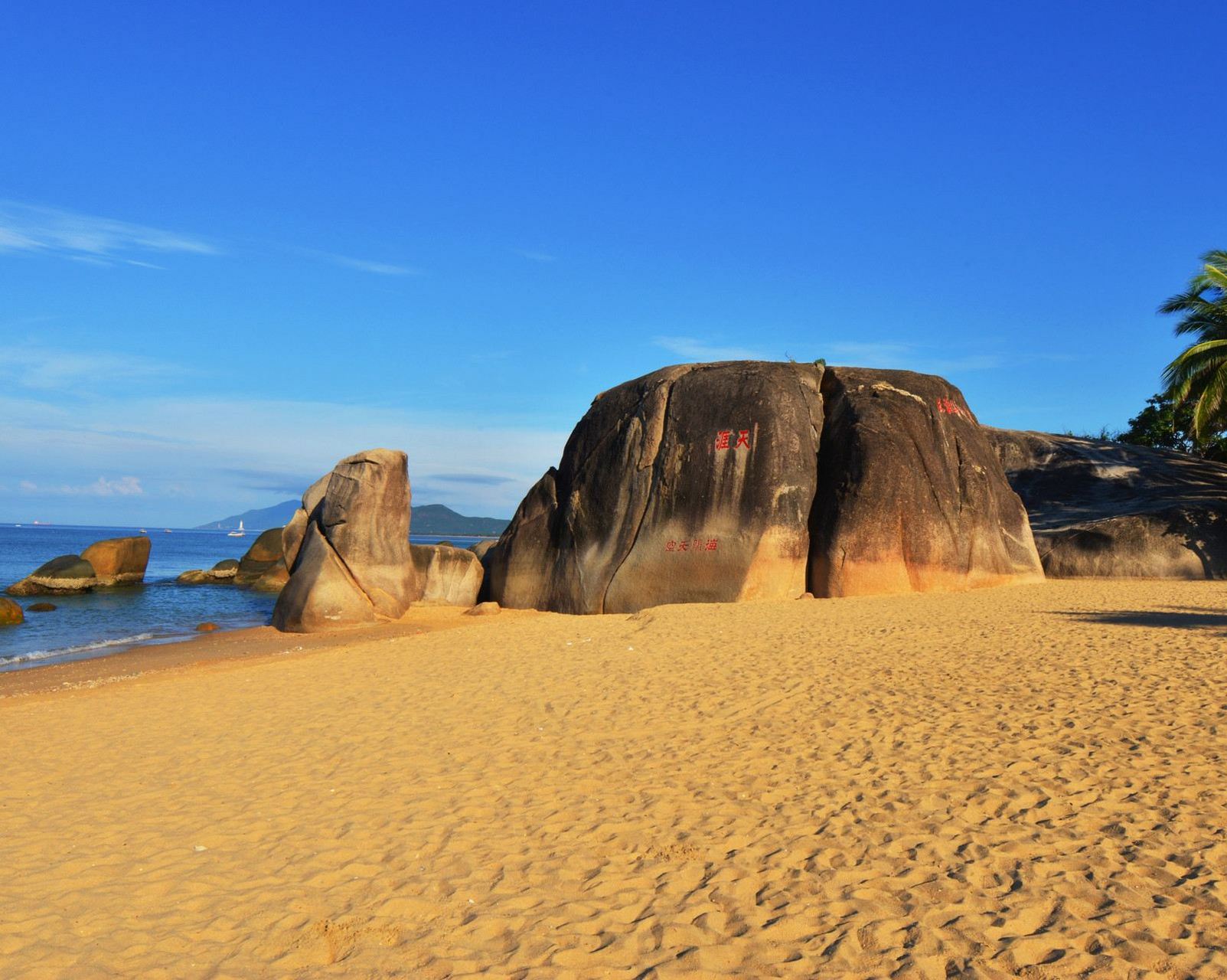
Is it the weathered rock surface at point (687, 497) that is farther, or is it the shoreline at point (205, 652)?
the weathered rock surface at point (687, 497)

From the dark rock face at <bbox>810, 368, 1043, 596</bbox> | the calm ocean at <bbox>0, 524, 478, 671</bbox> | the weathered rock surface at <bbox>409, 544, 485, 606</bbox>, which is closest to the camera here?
the dark rock face at <bbox>810, 368, 1043, 596</bbox>

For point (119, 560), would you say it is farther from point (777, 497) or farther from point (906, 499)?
point (906, 499)

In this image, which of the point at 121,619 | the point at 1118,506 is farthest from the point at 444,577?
the point at 1118,506

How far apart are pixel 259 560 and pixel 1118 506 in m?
32.9

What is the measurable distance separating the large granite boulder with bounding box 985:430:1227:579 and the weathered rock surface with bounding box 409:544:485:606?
13723 millimetres

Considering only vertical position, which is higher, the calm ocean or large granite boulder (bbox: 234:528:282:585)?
large granite boulder (bbox: 234:528:282:585)

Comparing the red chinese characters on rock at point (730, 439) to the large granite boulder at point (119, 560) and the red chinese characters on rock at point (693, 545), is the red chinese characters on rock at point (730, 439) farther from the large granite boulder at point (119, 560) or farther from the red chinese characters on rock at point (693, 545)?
the large granite boulder at point (119, 560)

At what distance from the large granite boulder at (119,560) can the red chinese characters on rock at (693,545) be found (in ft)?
84.8

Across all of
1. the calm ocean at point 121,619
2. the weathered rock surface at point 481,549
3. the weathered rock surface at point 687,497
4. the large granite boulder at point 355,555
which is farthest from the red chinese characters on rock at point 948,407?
the calm ocean at point 121,619

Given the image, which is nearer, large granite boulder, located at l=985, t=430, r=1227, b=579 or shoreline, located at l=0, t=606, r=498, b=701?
shoreline, located at l=0, t=606, r=498, b=701

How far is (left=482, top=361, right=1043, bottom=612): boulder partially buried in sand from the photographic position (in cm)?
1784

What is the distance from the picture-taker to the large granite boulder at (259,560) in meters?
38.9

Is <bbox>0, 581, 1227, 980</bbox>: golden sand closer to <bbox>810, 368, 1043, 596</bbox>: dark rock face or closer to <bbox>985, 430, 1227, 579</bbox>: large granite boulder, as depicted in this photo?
<bbox>810, 368, 1043, 596</bbox>: dark rock face

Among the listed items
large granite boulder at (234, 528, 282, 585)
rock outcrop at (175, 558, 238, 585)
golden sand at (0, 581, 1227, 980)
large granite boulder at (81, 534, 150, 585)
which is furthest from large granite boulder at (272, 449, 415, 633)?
rock outcrop at (175, 558, 238, 585)
